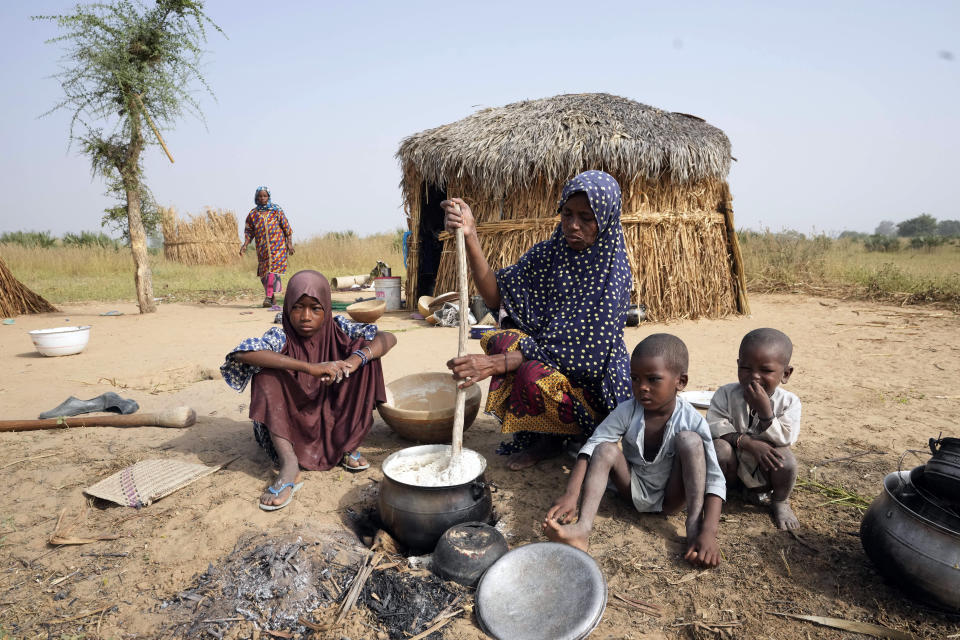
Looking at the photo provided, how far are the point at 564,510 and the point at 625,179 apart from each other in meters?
5.66

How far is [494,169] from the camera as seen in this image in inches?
266

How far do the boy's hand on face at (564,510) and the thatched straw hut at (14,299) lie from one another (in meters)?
9.35

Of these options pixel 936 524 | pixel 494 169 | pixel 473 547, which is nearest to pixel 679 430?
pixel 936 524

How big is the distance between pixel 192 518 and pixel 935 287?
9.77 meters

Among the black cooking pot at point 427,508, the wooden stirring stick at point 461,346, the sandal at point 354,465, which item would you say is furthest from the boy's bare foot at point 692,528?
the sandal at point 354,465

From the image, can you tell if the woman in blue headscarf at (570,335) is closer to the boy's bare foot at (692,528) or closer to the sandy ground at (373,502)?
the sandy ground at (373,502)

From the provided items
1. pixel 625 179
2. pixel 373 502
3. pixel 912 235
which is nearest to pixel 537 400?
pixel 373 502

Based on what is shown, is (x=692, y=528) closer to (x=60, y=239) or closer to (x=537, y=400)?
(x=537, y=400)

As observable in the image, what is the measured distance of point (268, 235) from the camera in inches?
333

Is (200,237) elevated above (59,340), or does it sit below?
above

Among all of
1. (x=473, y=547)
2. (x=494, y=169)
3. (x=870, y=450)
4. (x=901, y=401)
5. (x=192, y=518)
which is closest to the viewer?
(x=473, y=547)

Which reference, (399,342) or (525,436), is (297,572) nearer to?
(525,436)

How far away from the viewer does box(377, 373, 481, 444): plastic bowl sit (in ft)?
9.05

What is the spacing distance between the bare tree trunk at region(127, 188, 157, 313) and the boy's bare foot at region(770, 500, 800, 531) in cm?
877
